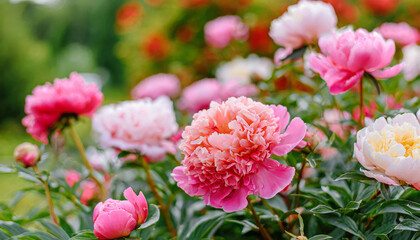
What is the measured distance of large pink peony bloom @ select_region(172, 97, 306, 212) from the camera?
44 cm

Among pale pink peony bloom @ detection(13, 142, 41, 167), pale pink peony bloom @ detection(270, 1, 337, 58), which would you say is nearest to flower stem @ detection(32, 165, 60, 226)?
pale pink peony bloom @ detection(13, 142, 41, 167)

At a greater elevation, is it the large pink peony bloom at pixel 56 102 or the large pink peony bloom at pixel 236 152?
the large pink peony bloom at pixel 56 102

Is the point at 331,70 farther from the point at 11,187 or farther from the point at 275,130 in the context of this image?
the point at 11,187

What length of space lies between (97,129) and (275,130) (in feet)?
1.38

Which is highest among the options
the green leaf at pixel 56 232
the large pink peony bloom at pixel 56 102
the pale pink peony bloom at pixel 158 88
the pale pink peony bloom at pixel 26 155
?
the large pink peony bloom at pixel 56 102

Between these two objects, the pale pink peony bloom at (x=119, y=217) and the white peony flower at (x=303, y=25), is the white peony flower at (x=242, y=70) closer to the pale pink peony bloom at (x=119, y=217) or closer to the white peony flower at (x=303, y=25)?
the white peony flower at (x=303, y=25)

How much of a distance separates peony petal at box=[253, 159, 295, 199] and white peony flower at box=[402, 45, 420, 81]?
718 millimetres

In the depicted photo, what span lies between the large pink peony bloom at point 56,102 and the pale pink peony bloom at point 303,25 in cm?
39

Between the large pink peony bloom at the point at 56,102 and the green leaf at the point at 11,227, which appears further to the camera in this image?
the large pink peony bloom at the point at 56,102

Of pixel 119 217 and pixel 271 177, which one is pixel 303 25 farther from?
pixel 119 217

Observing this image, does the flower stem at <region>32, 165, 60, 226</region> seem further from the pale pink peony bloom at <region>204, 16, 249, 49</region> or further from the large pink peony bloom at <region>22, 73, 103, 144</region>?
the pale pink peony bloom at <region>204, 16, 249, 49</region>

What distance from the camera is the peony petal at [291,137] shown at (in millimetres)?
446

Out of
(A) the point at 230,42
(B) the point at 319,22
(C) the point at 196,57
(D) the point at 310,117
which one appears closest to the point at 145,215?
(D) the point at 310,117

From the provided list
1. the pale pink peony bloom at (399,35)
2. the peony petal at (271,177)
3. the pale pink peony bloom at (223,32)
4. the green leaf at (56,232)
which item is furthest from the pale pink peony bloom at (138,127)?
→ the pale pink peony bloom at (223,32)
